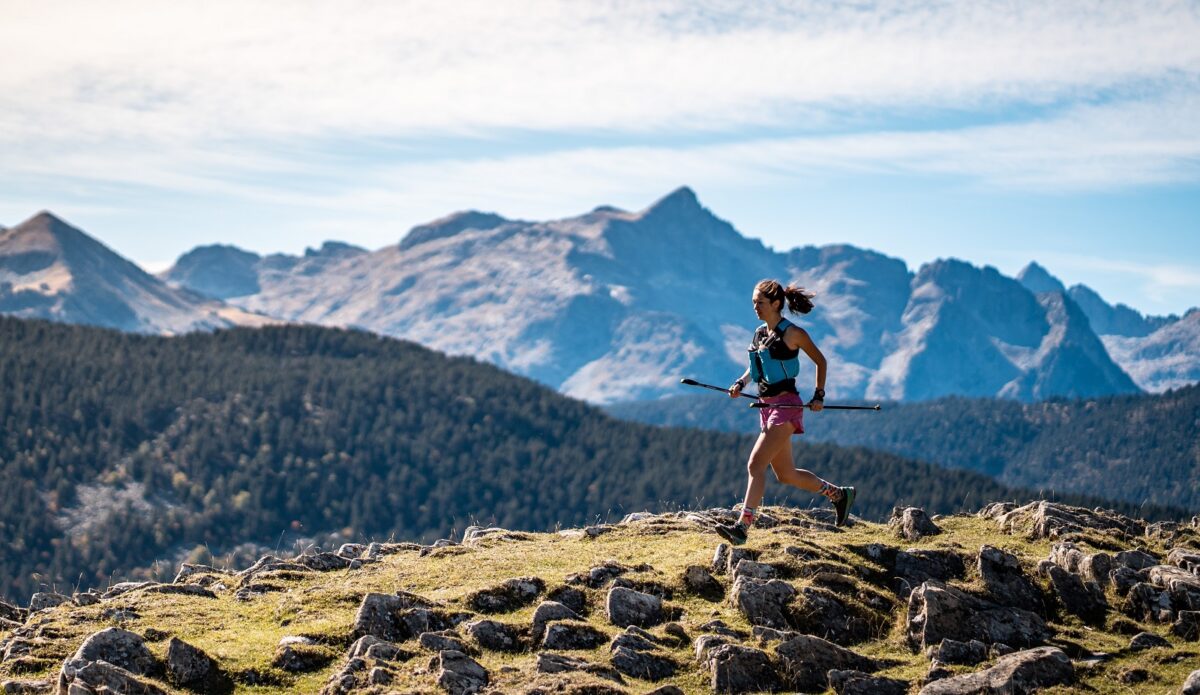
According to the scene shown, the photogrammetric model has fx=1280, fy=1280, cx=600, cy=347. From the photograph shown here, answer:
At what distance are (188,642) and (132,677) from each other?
2064 millimetres

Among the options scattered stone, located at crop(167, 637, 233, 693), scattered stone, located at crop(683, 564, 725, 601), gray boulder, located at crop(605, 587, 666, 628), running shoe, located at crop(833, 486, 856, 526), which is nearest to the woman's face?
running shoe, located at crop(833, 486, 856, 526)

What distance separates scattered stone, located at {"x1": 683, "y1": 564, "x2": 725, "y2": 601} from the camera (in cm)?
2175

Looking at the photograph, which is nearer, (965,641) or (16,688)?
(16,688)

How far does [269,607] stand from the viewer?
864 inches

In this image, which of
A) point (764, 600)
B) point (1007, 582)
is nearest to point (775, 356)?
point (764, 600)

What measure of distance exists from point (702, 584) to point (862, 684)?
176 inches

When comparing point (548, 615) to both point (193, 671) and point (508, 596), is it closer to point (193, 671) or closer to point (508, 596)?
point (508, 596)

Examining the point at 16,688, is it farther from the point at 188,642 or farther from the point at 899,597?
the point at 899,597

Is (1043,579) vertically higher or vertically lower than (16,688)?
higher

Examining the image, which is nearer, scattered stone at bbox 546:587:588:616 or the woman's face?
scattered stone at bbox 546:587:588:616

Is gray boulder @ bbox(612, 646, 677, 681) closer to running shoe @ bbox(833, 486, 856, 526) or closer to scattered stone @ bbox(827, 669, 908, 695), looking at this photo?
scattered stone @ bbox(827, 669, 908, 695)

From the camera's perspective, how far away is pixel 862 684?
17.8 m

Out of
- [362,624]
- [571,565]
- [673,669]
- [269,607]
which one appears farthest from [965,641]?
[269,607]

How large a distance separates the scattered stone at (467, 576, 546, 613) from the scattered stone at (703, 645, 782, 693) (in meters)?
4.06
